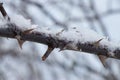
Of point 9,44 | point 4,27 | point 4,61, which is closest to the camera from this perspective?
point 4,27

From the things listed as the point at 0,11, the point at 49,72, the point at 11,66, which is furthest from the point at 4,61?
the point at 0,11

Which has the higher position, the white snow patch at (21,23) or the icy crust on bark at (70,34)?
the white snow patch at (21,23)

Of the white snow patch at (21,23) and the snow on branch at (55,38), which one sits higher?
the white snow patch at (21,23)

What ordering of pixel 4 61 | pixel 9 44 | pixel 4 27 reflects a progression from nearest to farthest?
pixel 4 27
pixel 4 61
pixel 9 44

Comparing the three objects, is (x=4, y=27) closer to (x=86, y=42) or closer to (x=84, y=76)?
(x=86, y=42)

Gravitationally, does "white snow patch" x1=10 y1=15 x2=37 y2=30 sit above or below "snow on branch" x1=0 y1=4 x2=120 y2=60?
above

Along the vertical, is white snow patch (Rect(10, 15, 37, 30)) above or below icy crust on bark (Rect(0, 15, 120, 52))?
above

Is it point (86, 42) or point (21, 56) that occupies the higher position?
point (86, 42)

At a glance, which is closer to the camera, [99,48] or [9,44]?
[99,48]
